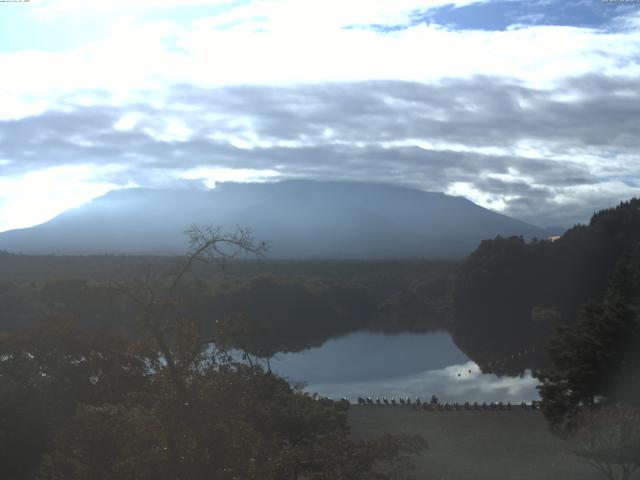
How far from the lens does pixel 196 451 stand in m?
5.23

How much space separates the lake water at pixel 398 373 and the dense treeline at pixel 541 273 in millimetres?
13112

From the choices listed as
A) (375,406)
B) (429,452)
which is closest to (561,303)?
(375,406)

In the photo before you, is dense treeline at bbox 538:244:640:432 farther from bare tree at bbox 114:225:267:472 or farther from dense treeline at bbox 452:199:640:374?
dense treeline at bbox 452:199:640:374

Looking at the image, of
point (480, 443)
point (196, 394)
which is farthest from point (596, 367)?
point (196, 394)

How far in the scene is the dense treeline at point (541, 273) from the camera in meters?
55.6

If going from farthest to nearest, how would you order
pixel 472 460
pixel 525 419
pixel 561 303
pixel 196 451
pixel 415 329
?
pixel 561 303, pixel 415 329, pixel 525 419, pixel 472 460, pixel 196 451

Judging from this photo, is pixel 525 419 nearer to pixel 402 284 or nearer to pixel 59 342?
pixel 59 342

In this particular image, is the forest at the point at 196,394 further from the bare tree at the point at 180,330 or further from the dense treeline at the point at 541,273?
the dense treeline at the point at 541,273

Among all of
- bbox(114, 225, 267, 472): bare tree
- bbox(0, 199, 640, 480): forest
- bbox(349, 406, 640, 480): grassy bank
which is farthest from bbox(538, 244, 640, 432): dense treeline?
bbox(114, 225, 267, 472): bare tree

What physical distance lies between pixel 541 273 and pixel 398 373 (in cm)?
3001

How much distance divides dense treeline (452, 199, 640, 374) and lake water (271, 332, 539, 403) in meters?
13.1

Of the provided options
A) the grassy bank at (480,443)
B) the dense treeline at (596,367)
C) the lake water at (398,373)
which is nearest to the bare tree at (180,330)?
the grassy bank at (480,443)

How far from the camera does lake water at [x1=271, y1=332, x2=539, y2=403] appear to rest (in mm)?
28188

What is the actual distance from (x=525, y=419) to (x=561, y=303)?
124 ft
